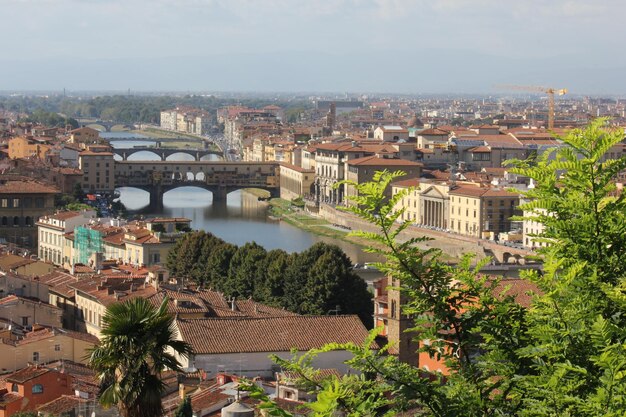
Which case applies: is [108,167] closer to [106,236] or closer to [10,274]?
[106,236]

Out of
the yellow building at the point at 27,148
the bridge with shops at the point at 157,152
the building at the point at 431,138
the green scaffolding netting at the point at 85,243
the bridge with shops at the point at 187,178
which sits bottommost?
the bridge with shops at the point at 157,152

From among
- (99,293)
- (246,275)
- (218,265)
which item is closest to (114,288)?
(99,293)

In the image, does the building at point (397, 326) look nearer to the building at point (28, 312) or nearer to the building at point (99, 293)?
the building at point (99, 293)

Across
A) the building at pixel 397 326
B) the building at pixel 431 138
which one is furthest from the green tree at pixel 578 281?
the building at pixel 431 138

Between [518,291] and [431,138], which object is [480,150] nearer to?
[431,138]

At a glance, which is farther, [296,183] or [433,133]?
[433,133]

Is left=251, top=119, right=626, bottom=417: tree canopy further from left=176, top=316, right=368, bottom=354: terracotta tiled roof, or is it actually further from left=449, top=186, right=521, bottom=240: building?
left=449, top=186, right=521, bottom=240: building
